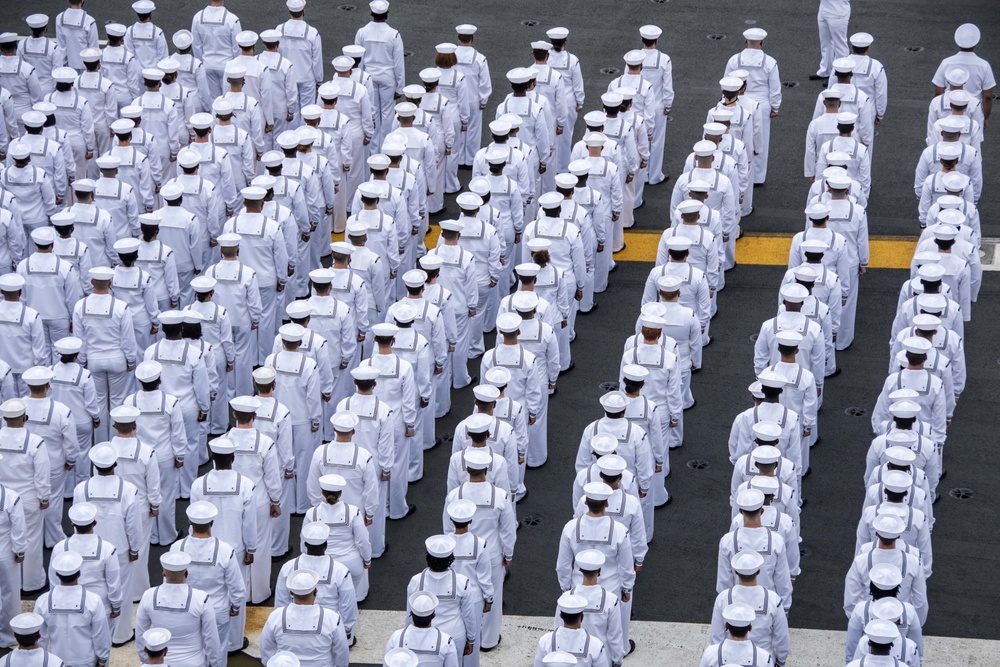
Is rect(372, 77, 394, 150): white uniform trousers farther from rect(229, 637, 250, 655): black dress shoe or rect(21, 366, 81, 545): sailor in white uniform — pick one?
rect(229, 637, 250, 655): black dress shoe

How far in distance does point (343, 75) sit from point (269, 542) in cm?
793

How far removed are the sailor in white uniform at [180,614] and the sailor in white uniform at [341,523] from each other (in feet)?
4.23

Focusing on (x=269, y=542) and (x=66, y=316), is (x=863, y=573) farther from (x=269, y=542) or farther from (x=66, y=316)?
(x=66, y=316)

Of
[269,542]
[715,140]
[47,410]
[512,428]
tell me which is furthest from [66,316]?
[715,140]

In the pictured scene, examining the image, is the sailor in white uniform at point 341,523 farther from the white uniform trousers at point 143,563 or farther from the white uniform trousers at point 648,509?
the white uniform trousers at point 648,509

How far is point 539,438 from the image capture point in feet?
64.8

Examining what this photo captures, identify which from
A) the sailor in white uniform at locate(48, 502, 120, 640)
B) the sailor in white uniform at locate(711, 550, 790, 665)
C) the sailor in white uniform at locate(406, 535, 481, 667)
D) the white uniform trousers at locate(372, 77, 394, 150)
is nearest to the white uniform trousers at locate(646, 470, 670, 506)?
the sailor in white uniform at locate(711, 550, 790, 665)

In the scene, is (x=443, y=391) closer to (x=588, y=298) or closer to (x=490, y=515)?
(x=588, y=298)

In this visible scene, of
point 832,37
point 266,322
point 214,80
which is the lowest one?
point 266,322

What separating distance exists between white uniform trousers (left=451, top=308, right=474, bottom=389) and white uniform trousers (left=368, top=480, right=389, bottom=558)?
8.59 feet

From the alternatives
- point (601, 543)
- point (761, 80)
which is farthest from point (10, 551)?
point (761, 80)

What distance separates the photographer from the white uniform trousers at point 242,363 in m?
20.4

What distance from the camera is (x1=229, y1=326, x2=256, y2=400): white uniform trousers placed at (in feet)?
67.1

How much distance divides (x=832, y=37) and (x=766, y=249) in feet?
15.4
